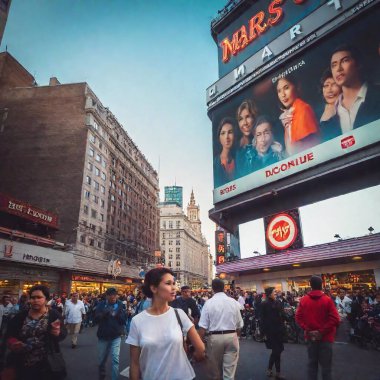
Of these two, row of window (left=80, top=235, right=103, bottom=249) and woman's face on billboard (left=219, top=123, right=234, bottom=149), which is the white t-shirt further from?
row of window (left=80, top=235, right=103, bottom=249)

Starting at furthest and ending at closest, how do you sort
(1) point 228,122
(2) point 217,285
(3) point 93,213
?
(3) point 93,213, (1) point 228,122, (2) point 217,285

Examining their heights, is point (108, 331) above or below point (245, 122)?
below

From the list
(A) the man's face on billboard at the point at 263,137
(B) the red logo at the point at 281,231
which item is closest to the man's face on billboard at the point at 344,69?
(A) the man's face on billboard at the point at 263,137

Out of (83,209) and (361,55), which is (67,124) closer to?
(83,209)

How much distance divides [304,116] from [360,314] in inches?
577

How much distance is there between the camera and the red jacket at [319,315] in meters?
5.14

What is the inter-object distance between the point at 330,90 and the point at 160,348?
74.9ft

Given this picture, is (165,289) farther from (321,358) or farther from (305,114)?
(305,114)

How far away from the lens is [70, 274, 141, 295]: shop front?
128 feet

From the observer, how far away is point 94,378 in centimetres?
727

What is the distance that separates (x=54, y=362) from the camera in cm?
366

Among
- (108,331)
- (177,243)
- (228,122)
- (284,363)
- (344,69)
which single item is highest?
(177,243)

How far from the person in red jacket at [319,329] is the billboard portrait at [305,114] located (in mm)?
16095

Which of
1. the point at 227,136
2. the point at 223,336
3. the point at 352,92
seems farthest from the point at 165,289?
the point at 227,136
